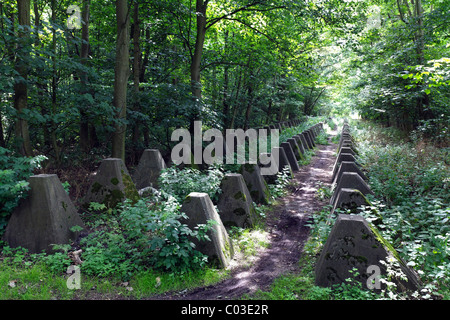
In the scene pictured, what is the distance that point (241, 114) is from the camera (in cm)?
1964

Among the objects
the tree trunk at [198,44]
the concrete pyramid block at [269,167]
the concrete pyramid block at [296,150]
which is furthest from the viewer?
the concrete pyramid block at [296,150]

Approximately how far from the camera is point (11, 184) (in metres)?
4.69

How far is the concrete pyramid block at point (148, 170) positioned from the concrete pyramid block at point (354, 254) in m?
5.28

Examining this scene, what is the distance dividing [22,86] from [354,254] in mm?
Result: 6948

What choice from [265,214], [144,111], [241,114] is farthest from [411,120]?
[144,111]

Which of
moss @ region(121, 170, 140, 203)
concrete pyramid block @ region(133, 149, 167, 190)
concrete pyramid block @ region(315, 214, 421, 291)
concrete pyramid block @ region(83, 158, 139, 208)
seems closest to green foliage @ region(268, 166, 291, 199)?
concrete pyramid block @ region(133, 149, 167, 190)

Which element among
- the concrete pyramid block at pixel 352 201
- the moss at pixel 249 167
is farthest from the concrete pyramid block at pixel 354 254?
the moss at pixel 249 167

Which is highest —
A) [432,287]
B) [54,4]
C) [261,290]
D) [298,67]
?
[54,4]

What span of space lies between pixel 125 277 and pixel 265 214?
3.78m

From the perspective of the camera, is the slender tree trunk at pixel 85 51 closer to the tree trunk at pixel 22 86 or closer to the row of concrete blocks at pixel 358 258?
the tree trunk at pixel 22 86

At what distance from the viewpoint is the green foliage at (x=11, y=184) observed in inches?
177

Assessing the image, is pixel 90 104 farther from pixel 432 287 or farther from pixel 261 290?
pixel 432 287

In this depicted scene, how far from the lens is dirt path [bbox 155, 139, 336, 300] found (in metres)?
3.90

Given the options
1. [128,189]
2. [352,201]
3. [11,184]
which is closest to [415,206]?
[352,201]
